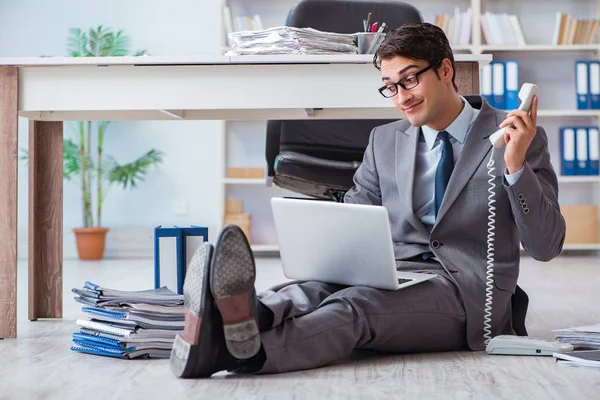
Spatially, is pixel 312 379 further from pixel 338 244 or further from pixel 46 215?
pixel 46 215

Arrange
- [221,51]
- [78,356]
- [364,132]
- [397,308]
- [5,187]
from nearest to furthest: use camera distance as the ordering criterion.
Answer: [397,308] < [78,356] < [5,187] < [364,132] < [221,51]

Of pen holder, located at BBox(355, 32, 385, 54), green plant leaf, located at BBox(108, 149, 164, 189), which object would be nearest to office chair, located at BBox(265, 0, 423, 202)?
pen holder, located at BBox(355, 32, 385, 54)

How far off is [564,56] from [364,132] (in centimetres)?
264

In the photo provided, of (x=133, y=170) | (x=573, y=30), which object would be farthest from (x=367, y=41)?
(x=573, y=30)

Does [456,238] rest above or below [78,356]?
above

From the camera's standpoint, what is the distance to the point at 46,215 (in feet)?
7.82

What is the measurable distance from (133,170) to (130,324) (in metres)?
2.96

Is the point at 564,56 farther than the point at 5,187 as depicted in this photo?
Yes

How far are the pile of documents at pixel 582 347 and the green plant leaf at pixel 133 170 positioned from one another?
10.5 feet

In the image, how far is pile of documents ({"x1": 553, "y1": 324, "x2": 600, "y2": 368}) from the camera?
158 cm

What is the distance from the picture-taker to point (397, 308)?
165cm

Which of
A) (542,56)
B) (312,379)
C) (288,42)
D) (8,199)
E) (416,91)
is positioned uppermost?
(542,56)

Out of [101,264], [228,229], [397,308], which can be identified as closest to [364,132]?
[397,308]

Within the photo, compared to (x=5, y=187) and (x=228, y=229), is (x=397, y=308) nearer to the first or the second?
(x=228, y=229)
